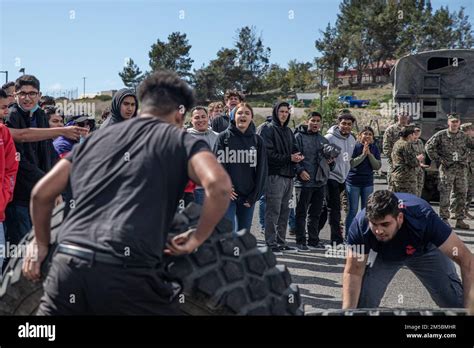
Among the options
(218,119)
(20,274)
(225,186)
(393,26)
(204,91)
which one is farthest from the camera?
(393,26)

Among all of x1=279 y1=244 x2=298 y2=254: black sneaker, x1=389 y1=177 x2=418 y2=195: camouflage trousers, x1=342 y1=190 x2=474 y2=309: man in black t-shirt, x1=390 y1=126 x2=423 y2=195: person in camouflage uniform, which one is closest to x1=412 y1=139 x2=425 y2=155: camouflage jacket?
x1=390 y1=126 x2=423 y2=195: person in camouflage uniform

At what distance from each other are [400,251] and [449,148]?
6.16m

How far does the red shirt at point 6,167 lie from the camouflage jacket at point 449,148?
282 inches

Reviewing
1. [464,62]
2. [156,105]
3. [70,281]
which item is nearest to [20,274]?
[70,281]

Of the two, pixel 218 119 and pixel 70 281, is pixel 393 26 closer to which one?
pixel 218 119

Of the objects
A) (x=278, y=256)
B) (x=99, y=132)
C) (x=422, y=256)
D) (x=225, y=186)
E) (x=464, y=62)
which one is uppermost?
(x=464, y=62)

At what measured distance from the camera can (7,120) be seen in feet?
20.4

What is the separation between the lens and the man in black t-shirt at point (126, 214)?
293 centimetres

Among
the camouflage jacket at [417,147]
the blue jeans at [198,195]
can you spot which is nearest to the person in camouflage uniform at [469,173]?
the camouflage jacket at [417,147]

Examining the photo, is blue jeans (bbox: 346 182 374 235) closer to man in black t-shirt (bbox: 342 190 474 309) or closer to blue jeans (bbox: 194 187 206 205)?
blue jeans (bbox: 194 187 206 205)

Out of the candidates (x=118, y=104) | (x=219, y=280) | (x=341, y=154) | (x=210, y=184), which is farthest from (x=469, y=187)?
(x=210, y=184)

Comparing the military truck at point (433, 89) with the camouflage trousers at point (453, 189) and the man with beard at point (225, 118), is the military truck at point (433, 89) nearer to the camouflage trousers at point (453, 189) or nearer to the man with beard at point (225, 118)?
the camouflage trousers at point (453, 189)

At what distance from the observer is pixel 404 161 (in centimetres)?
1001

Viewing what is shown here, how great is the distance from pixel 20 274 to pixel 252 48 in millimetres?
73059
